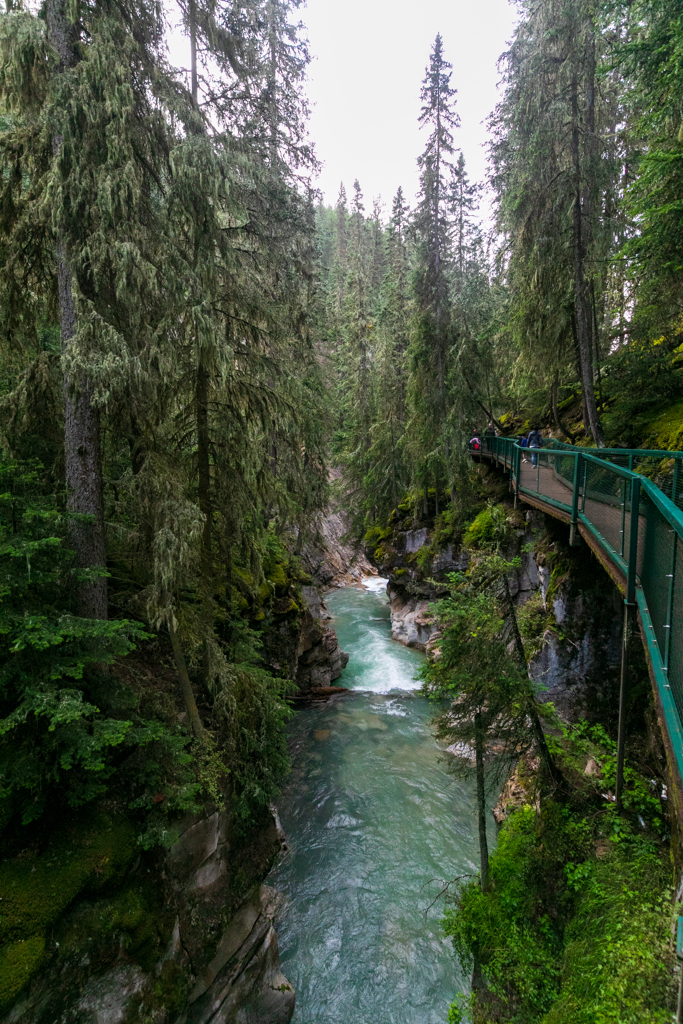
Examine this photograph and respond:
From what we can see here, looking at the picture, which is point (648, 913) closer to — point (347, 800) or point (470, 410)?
point (347, 800)

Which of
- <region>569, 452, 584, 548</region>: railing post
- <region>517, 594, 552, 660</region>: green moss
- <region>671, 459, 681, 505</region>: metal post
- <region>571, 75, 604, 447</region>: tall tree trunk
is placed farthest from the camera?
<region>571, 75, 604, 447</region>: tall tree trunk

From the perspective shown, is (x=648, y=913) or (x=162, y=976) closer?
(x=648, y=913)

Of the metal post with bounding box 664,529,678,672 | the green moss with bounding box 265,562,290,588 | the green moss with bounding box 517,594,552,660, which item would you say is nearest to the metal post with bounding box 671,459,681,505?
the metal post with bounding box 664,529,678,672

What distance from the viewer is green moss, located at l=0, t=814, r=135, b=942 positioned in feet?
15.5

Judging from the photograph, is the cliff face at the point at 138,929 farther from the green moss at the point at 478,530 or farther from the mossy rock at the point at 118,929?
the green moss at the point at 478,530

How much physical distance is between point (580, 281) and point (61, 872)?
16695 mm

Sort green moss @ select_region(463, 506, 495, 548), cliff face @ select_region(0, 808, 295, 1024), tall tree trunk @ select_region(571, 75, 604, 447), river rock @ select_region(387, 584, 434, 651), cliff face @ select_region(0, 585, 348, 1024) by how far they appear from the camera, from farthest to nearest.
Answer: river rock @ select_region(387, 584, 434, 651), green moss @ select_region(463, 506, 495, 548), tall tree trunk @ select_region(571, 75, 604, 447), cliff face @ select_region(0, 808, 295, 1024), cliff face @ select_region(0, 585, 348, 1024)

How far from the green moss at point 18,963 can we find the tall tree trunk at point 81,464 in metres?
3.39

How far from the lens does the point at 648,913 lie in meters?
4.98

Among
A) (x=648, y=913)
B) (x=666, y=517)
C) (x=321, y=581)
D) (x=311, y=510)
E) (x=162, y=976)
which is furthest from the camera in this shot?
(x=321, y=581)

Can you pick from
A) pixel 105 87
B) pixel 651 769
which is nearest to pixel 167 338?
pixel 105 87

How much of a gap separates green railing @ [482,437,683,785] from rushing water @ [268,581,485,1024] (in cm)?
632

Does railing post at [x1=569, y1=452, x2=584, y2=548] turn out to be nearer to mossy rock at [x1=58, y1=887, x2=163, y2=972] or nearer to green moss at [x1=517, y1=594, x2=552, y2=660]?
green moss at [x1=517, y1=594, x2=552, y2=660]

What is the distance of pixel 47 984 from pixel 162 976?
1483 millimetres
